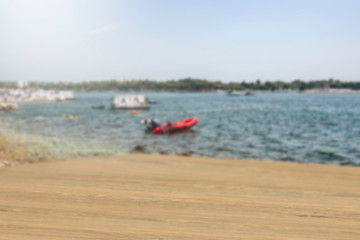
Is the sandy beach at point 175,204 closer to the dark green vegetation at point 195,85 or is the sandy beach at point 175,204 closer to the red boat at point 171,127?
the red boat at point 171,127

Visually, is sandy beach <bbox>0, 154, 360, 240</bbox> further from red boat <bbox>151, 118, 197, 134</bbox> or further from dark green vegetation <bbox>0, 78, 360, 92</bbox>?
dark green vegetation <bbox>0, 78, 360, 92</bbox>

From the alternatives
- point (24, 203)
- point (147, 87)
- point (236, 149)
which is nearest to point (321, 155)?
point (236, 149)

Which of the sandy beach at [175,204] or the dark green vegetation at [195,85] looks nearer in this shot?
the sandy beach at [175,204]

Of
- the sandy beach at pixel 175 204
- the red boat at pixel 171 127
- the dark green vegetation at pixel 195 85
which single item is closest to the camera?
the sandy beach at pixel 175 204

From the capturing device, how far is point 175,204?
1.32 m

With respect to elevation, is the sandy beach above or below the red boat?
above

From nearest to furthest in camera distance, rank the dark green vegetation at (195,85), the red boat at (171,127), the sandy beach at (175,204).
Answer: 1. the sandy beach at (175,204)
2. the red boat at (171,127)
3. the dark green vegetation at (195,85)

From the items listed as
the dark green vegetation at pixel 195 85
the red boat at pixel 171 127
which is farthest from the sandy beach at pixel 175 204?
the dark green vegetation at pixel 195 85

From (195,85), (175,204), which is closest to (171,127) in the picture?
(175,204)

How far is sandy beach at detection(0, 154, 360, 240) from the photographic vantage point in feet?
3.37

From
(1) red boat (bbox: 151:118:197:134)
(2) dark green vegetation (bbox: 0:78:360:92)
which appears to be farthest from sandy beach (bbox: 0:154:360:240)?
(2) dark green vegetation (bbox: 0:78:360:92)

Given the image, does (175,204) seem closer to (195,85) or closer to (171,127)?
(171,127)

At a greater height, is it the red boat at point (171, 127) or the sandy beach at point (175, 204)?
the sandy beach at point (175, 204)

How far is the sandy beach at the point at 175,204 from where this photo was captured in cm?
103
